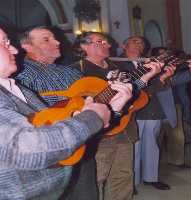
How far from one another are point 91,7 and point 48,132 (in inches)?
289

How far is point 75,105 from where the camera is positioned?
1817 mm

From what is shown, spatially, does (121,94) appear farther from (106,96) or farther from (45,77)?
(45,77)

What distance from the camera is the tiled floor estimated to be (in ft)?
13.2

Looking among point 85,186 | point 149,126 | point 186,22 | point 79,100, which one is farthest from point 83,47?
point 186,22

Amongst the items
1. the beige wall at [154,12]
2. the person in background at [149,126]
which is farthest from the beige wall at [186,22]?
the person in background at [149,126]

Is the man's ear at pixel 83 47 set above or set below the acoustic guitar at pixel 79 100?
above

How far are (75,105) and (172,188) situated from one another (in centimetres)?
272

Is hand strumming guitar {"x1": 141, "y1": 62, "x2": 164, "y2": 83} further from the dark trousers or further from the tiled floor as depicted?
the tiled floor

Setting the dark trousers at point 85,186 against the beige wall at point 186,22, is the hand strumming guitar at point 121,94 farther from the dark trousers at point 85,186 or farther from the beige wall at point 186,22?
the beige wall at point 186,22

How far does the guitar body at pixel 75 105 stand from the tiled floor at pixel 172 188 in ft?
3.93

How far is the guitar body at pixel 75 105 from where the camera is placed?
1553 mm

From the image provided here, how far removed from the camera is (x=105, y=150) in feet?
10.6

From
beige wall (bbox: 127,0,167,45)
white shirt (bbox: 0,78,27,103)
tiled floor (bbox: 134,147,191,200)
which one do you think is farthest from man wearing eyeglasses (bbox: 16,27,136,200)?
beige wall (bbox: 127,0,167,45)

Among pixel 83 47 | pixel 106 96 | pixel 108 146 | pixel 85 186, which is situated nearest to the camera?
pixel 106 96
